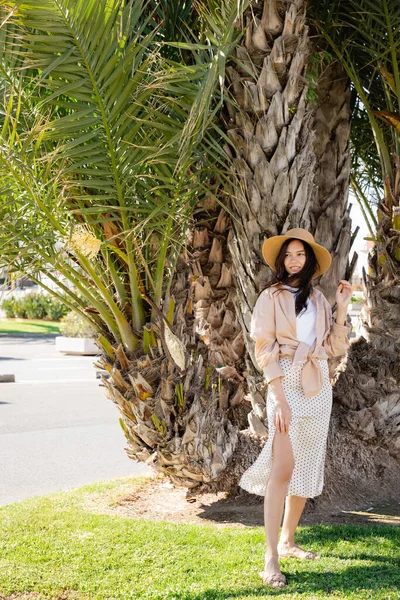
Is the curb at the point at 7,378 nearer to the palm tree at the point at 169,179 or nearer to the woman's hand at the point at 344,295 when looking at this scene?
the palm tree at the point at 169,179

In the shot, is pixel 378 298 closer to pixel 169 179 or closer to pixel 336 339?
pixel 336 339

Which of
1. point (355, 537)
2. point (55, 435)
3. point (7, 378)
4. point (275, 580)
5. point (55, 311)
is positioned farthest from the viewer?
point (55, 311)

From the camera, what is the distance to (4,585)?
3.59m

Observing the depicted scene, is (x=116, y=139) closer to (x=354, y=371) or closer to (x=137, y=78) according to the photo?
(x=137, y=78)

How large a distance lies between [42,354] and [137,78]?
1546cm

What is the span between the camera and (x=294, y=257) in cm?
378

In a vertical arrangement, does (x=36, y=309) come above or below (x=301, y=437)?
above

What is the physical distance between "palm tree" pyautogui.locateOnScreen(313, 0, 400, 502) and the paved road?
248 cm

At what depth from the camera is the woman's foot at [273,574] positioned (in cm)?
342

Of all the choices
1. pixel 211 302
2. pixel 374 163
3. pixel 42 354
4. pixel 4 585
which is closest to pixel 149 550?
pixel 4 585

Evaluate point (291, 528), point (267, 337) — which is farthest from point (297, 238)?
point (291, 528)

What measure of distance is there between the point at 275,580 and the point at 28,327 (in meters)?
23.7

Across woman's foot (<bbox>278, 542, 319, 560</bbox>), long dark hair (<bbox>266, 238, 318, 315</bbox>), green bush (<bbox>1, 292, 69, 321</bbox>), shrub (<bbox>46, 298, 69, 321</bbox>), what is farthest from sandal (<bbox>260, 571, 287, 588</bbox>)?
green bush (<bbox>1, 292, 69, 321</bbox>)

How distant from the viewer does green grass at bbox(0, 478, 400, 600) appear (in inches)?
134
